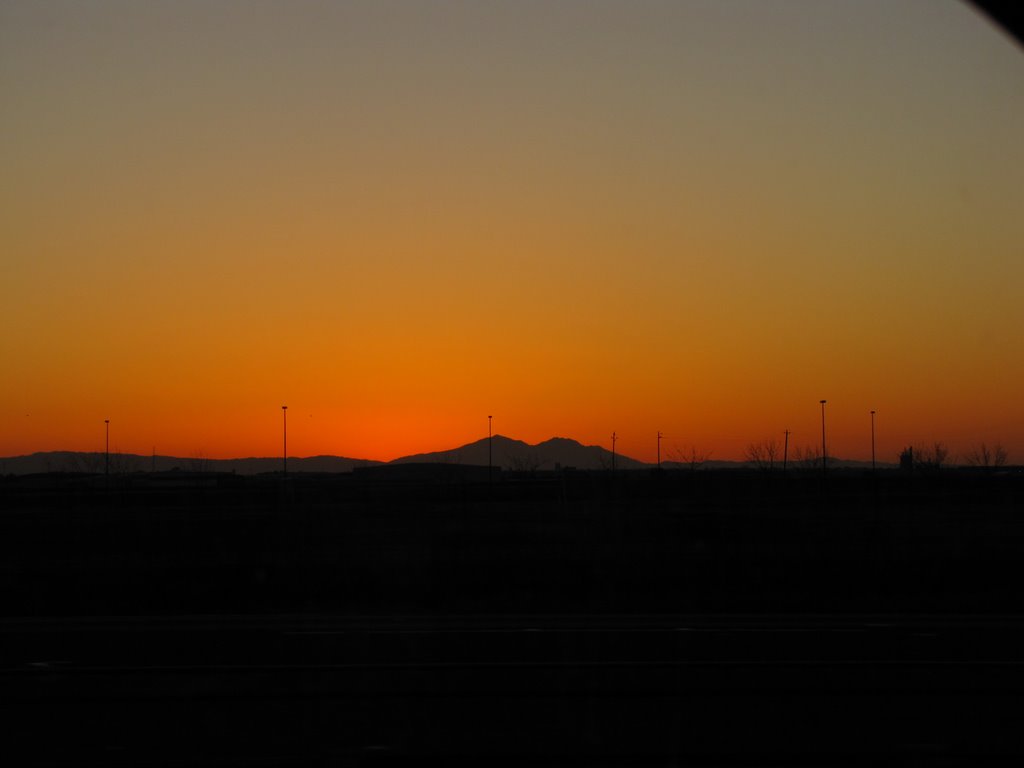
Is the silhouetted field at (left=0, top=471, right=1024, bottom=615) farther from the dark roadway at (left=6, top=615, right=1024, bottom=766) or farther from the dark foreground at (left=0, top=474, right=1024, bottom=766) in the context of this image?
the dark roadway at (left=6, top=615, right=1024, bottom=766)

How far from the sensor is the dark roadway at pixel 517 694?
27.2 feet

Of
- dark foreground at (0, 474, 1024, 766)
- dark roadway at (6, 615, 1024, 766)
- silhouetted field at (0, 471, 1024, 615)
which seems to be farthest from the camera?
Answer: silhouetted field at (0, 471, 1024, 615)

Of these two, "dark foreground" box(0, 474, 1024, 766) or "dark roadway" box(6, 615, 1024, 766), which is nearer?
"dark roadway" box(6, 615, 1024, 766)

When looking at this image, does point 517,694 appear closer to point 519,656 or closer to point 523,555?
point 519,656

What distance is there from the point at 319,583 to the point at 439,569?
384 cm

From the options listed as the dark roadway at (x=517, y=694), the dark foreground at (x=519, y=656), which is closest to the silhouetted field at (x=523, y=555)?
the dark foreground at (x=519, y=656)

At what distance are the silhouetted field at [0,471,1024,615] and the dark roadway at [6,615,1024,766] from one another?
13.8 feet

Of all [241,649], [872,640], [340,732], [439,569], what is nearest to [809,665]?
[872,640]

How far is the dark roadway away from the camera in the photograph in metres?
8.30

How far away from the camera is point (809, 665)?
1154 cm

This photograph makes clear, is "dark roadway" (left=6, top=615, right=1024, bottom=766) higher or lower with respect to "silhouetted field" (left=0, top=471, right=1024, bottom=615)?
higher

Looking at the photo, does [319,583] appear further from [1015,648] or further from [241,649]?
[1015,648]

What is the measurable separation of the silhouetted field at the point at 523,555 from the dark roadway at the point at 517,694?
4204 millimetres

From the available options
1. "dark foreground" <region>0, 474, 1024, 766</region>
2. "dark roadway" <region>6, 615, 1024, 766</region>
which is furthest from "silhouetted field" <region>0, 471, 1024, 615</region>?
"dark roadway" <region>6, 615, 1024, 766</region>
